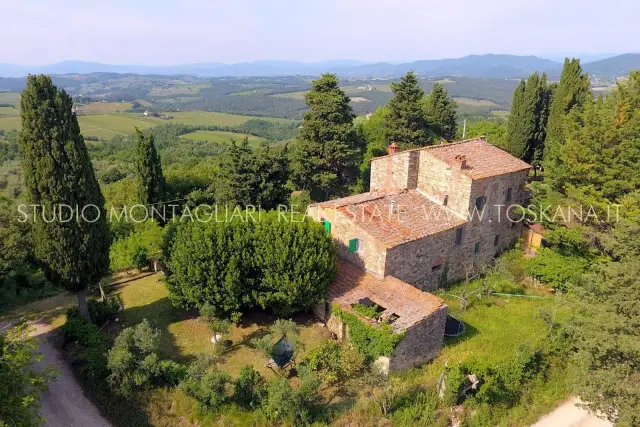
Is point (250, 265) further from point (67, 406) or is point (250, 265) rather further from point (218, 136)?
point (218, 136)

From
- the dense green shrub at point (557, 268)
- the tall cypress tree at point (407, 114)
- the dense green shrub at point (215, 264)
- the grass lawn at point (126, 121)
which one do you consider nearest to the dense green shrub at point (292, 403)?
the dense green shrub at point (215, 264)

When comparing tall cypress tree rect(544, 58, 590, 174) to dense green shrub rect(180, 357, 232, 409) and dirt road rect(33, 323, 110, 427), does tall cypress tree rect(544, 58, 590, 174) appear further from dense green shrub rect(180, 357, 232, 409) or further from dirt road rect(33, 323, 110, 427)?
dirt road rect(33, 323, 110, 427)

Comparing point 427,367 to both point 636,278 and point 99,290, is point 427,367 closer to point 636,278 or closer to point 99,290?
point 636,278

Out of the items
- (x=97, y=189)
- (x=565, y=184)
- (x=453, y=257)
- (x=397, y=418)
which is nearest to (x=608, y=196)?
(x=565, y=184)

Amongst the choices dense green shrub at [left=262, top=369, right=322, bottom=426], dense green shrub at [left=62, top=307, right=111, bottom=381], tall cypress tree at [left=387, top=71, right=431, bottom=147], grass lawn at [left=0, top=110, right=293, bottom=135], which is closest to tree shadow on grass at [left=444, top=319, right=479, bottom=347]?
dense green shrub at [left=262, top=369, right=322, bottom=426]

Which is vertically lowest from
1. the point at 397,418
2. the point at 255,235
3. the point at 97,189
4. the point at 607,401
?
the point at 397,418

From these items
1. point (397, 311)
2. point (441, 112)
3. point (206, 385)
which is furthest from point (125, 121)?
point (206, 385)
